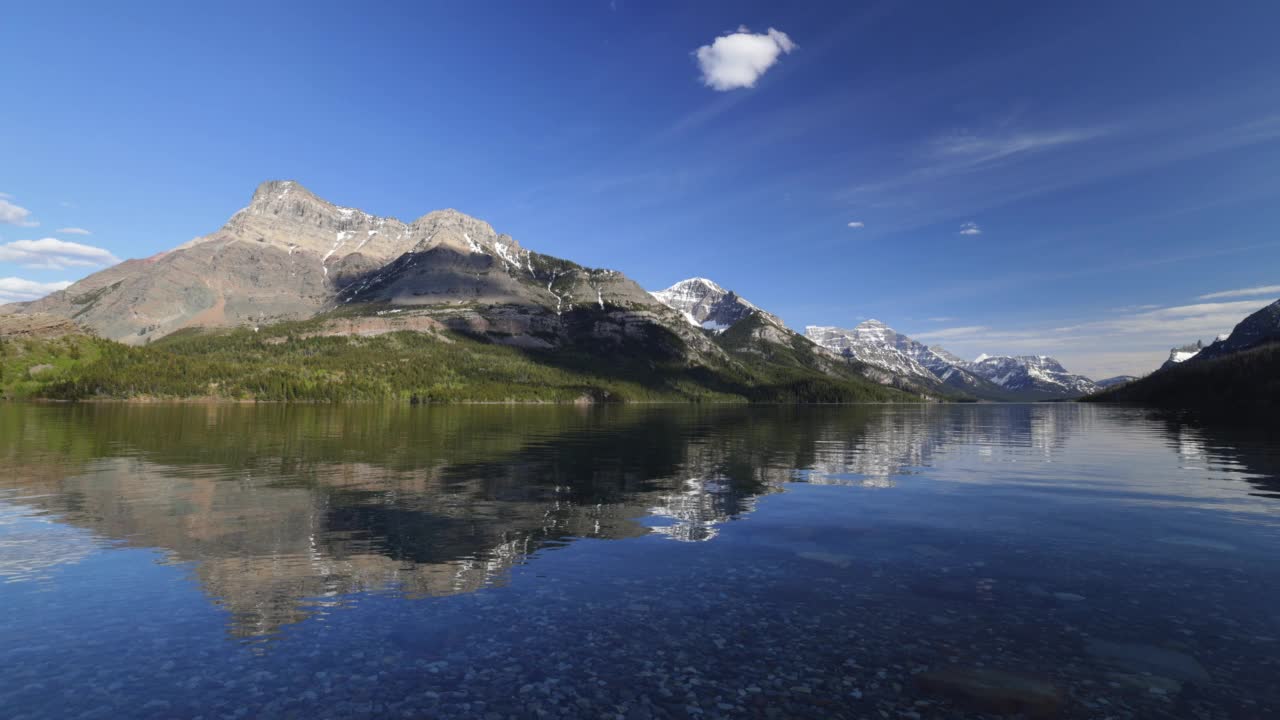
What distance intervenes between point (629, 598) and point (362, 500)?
26.1 m

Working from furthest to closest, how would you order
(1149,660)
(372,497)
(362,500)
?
(372,497)
(362,500)
(1149,660)

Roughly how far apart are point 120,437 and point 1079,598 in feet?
366

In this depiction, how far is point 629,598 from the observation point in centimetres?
2227

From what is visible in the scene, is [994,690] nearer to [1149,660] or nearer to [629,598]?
[1149,660]

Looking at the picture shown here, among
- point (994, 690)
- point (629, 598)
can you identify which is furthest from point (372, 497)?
point (994, 690)

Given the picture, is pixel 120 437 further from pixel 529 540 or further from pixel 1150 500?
pixel 1150 500

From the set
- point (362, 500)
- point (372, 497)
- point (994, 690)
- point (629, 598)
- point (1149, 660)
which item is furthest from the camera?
point (372, 497)

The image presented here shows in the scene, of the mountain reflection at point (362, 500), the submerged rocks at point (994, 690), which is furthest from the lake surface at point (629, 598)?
the mountain reflection at point (362, 500)

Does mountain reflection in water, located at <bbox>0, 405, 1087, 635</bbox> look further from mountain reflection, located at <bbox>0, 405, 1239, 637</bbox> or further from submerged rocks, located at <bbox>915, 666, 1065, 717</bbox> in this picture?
submerged rocks, located at <bbox>915, 666, 1065, 717</bbox>

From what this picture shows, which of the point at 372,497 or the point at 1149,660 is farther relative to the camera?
the point at 372,497

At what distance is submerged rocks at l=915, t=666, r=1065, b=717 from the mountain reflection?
15.9 meters

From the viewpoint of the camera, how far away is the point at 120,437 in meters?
86.5

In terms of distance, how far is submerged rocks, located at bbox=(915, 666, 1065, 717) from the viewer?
1448 cm

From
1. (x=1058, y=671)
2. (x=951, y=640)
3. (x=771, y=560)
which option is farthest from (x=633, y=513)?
(x=1058, y=671)
